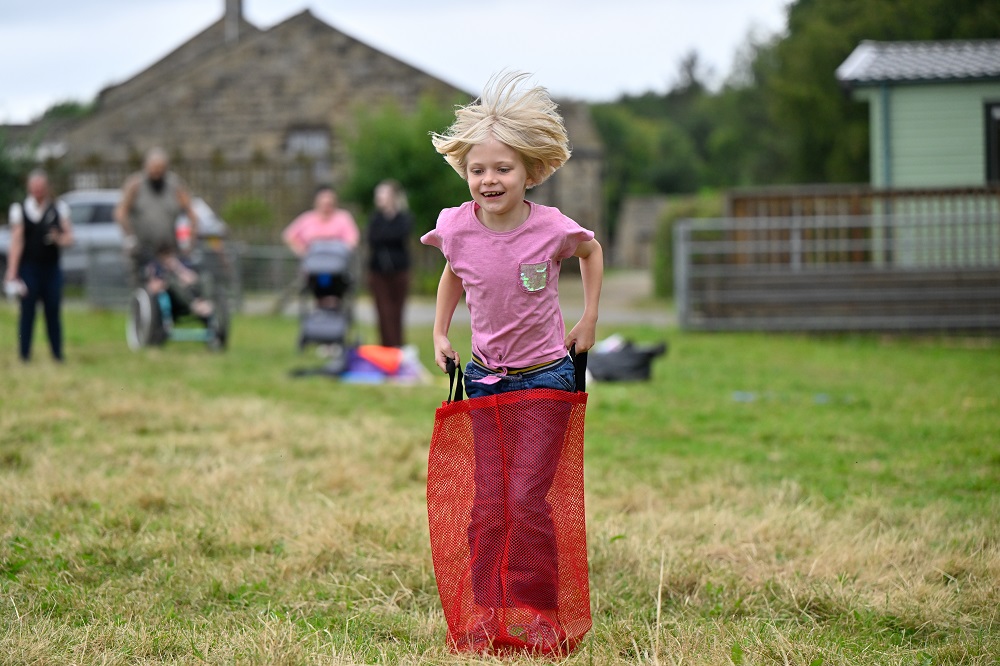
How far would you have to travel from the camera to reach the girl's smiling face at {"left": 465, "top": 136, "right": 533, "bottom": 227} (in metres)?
3.77

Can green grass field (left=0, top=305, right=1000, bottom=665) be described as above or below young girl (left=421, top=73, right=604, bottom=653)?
below

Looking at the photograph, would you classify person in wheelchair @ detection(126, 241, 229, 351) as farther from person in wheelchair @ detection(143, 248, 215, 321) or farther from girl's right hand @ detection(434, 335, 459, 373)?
girl's right hand @ detection(434, 335, 459, 373)


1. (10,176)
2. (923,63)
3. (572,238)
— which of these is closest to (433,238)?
(572,238)

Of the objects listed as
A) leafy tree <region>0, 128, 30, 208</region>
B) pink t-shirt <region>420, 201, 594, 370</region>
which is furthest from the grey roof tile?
leafy tree <region>0, 128, 30, 208</region>

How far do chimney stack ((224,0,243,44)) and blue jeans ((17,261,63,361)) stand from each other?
33851mm

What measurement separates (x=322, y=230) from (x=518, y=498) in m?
10.0

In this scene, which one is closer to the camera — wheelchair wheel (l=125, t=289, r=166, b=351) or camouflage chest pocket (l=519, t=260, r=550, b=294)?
camouflage chest pocket (l=519, t=260, r=550, b=294)

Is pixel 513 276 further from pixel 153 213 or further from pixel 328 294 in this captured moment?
pixel 153 213

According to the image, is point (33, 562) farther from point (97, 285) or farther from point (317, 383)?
point (97, 285)

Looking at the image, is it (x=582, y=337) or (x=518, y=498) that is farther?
(x=582, y=337)

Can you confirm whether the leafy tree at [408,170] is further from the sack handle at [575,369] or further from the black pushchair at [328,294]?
the sack handle at [575,369]

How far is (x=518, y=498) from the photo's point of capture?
3861mm

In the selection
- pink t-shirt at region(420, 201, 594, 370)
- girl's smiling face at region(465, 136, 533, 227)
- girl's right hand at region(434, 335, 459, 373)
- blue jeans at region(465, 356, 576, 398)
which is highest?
girl's smiling face at region(465, 136, 533, 227)

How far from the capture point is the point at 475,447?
13.0 feet
